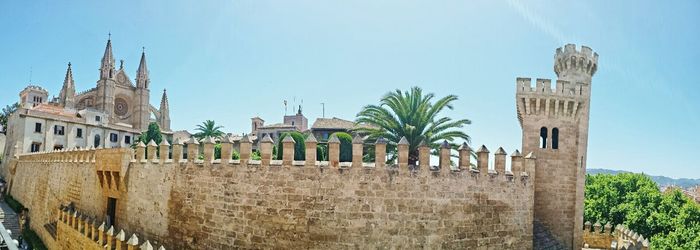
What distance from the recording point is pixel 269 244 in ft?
40.2

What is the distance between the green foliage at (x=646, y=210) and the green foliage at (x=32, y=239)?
1258 inches

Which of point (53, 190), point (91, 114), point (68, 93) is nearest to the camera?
point (53, 190)

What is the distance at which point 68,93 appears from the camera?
190 ft

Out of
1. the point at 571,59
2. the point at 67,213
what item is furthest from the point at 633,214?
the point at 67,213

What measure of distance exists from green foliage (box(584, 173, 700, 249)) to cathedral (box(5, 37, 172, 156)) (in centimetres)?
4112

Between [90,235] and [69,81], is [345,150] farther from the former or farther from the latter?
[69,81]

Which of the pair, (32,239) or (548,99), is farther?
(32,239)

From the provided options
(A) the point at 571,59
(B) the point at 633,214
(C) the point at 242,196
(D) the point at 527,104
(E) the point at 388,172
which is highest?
(A) the point at 571,59

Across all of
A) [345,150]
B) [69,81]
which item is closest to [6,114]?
[69,81]

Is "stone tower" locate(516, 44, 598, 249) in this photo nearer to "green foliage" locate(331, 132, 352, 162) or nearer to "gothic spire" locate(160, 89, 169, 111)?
"green foliage" locate(331, 132, 352, 162)

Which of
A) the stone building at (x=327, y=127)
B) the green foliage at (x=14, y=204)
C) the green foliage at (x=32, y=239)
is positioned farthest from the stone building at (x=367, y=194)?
the stone building at (x=327, y=127)

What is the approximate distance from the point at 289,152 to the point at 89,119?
1854 inches

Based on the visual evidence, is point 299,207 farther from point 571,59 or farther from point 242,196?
point 571,59

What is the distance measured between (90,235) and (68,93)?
163ft
